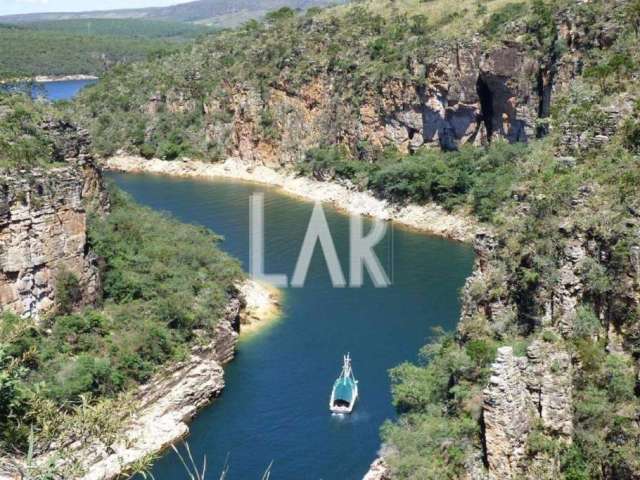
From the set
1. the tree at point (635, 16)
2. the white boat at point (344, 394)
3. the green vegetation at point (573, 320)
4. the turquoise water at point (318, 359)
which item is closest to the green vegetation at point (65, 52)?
the turquoise water at point (318, 359)

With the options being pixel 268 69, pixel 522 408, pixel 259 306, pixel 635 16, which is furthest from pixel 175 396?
pixel 268 69

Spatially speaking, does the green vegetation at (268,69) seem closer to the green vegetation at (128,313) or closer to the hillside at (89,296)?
the green vegetation at (128,313)

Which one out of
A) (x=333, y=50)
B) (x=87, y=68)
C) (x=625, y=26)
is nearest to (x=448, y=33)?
(x=333, y=50)

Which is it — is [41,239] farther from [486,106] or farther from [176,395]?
[486,106]

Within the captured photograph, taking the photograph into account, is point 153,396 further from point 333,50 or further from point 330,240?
point 333,50

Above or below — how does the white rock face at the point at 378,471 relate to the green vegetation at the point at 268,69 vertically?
below

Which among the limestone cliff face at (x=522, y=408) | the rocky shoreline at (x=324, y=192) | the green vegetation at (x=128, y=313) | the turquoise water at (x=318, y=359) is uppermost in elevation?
the limestone cliff face at (x=522, y=408)
